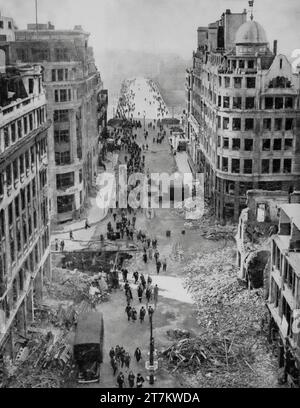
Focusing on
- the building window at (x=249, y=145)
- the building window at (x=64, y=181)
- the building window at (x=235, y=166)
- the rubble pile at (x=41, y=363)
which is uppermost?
the building window at (x=249, y=145)

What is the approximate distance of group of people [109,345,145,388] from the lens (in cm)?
3731

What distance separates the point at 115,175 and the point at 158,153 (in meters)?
21.7

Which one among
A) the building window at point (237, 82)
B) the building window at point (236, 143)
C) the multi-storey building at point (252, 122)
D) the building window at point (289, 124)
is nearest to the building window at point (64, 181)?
the multi-storey building at point (252, 122)

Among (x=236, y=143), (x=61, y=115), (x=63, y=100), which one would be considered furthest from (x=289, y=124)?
(x=61, y=115)

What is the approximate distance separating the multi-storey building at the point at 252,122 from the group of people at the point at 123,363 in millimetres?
32416

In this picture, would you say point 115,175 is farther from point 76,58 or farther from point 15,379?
point 15,379

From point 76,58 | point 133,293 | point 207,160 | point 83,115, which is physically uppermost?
point 76,58

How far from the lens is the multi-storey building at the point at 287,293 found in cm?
3550

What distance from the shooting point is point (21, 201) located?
43.3 metres

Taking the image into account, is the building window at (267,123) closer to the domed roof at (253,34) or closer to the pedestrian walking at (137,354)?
the domed roof at (253,34)

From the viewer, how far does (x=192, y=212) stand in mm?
75562

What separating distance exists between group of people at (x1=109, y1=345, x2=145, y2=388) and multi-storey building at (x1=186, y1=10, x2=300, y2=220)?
1276 inches

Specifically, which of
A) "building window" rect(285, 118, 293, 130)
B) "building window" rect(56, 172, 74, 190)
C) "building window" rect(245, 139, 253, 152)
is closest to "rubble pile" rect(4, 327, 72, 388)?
"building window" rect(56, 172, 74, 190)

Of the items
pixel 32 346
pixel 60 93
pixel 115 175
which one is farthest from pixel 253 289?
pixel 115 175
